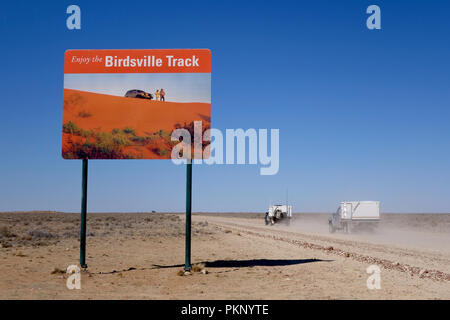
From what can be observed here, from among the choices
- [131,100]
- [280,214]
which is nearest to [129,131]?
[131,100]

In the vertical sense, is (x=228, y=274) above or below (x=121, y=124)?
below

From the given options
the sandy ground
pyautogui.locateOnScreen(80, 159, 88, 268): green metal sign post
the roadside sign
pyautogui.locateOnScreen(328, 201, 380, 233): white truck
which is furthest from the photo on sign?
pyautogui.locateOnScreen(328, 201, 380, 233): white truck

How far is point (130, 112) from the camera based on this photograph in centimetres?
1477

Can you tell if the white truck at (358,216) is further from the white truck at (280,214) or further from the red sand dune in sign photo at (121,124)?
the red sand dune in sign photo at (121,124)

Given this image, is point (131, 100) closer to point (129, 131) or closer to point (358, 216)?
point (129, 131)

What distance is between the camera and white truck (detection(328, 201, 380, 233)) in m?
39.2

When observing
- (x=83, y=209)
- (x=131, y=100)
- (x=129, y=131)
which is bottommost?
(x=83, y=209)

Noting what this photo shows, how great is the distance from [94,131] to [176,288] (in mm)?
5926

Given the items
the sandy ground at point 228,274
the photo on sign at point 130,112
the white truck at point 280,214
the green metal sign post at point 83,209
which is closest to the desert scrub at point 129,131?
the photo on sign at point 130,112

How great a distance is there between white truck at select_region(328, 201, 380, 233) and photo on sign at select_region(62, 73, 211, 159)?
1102 inches

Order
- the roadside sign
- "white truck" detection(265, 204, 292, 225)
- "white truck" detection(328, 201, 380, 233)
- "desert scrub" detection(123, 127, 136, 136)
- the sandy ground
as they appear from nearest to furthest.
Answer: the sandy ground
the roadside sign
"desert scrub" detection(123, 127, 136, 136)
"white truck" detection(328, 201, 380, 233)
"white truck" detection(265, 204, 292, 225)

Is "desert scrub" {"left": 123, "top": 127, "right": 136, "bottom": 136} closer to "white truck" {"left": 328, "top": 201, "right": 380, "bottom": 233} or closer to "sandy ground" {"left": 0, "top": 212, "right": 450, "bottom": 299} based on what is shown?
"sandy ground" {"left": 0, "top": 212, "right": 450, "bottom": 299}

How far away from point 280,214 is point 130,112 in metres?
46.3
